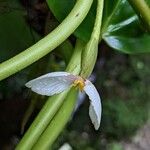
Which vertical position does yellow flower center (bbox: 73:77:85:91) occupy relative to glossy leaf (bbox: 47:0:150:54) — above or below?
above

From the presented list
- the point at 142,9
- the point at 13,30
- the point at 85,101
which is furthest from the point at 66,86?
the point at 85,101

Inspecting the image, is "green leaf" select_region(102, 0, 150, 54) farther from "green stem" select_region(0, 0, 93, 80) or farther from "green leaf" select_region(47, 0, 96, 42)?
"green stem" select_region(0, 0, 93, 80)

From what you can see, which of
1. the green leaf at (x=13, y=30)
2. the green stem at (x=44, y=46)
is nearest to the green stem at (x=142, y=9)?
the green stem at (x=44, y=46)

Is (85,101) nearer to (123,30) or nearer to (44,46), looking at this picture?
(123,30)

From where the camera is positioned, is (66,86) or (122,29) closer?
(66,86)

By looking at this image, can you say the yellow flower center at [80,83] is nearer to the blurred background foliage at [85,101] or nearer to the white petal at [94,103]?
the white petal at [94,103]

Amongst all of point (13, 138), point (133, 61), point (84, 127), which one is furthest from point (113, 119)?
point (13, 138)

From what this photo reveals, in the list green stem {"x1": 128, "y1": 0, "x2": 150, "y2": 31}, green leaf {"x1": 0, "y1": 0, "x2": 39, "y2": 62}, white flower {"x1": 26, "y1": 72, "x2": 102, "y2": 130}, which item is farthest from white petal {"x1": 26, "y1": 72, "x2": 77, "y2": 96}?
green leaf {"x1": 0, "y1": 0, "x2": 39, "y2": 62}

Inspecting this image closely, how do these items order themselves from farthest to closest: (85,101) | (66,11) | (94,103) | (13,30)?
(85,101) < (13,30) < (66,11) < (94,103)
